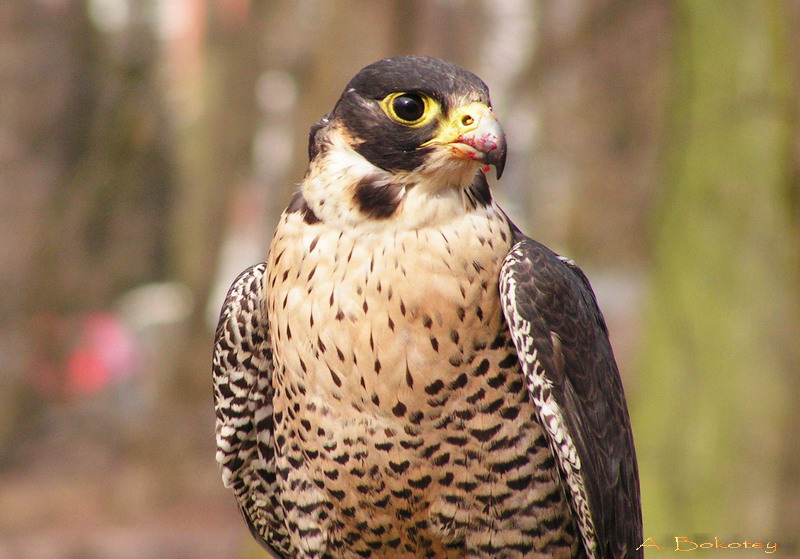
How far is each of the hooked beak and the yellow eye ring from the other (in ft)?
0.22

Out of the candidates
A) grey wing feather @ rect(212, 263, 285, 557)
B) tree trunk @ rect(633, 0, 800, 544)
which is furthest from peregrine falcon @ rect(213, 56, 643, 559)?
tree trunk @ rect(633, 0, 800, 544)

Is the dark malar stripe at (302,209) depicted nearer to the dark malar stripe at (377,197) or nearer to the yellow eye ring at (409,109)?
the dark malar stripe at (377,197)

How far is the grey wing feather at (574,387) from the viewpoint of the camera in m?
2.72

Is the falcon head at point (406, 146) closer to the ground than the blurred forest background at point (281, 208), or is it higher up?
higher up

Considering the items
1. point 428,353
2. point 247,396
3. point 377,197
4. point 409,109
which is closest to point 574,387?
point 428,353

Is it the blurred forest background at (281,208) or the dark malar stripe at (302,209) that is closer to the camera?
the dark malar stripe at (302,209)

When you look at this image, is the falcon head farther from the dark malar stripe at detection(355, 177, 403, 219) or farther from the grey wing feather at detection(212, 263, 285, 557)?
the grey wing feather at detection(212, 263, 285, 557)

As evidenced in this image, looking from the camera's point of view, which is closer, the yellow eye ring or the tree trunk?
the yellow eye ring

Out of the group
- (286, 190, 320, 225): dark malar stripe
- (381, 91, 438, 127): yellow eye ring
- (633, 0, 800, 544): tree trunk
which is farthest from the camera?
(633, 0, 800, 544): tree trunk

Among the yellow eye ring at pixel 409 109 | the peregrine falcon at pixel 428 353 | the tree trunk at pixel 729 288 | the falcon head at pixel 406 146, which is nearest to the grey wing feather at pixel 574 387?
the peregrine falcon at pixel 428 353

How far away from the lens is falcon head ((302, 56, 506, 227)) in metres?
2.57

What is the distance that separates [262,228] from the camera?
736 centimetres

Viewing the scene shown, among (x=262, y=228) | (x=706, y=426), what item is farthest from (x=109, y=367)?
(x=706, y=426)

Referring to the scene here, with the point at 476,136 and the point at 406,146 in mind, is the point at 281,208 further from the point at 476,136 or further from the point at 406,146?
the point at 476,136
